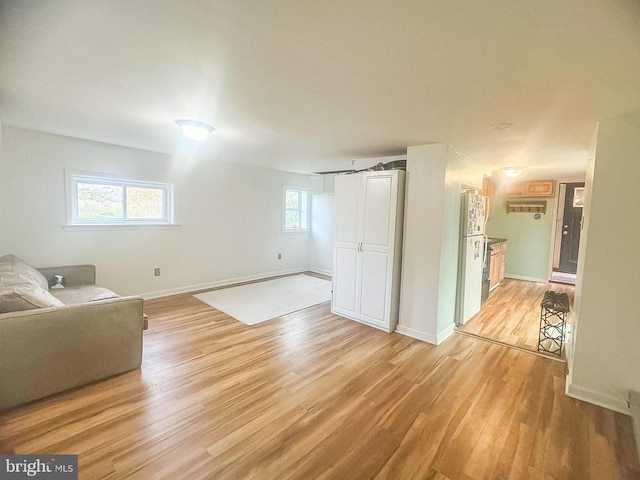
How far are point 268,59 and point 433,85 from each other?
103cm

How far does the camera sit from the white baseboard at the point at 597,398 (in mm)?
2209

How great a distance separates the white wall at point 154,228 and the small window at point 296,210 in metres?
0.19

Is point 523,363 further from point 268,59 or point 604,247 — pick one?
point 268,59

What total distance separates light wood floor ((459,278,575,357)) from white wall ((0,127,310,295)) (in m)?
4.02

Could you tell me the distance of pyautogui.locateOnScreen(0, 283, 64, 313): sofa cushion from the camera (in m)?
2.06

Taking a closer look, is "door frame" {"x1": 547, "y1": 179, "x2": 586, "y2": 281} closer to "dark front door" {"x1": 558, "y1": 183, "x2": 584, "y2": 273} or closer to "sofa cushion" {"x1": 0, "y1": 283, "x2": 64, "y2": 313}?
"dark front door" {"x1": 558, "y1": 183, "x2": 584, "y2": 273}

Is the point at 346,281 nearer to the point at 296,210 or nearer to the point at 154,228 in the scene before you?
the point at 154,228

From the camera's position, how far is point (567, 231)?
654 cm

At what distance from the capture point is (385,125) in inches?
104

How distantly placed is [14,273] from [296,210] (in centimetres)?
485

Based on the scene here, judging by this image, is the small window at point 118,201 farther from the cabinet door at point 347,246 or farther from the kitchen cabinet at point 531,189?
the kitchen cabinet at point 531,189

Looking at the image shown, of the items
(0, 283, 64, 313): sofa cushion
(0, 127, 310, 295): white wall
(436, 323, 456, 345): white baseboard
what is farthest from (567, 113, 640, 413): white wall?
(0, 127, 310, 295): white wall

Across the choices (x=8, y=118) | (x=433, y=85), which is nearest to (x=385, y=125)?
(x=433, y=85)

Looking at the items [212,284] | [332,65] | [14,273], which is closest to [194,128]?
[332,65]
